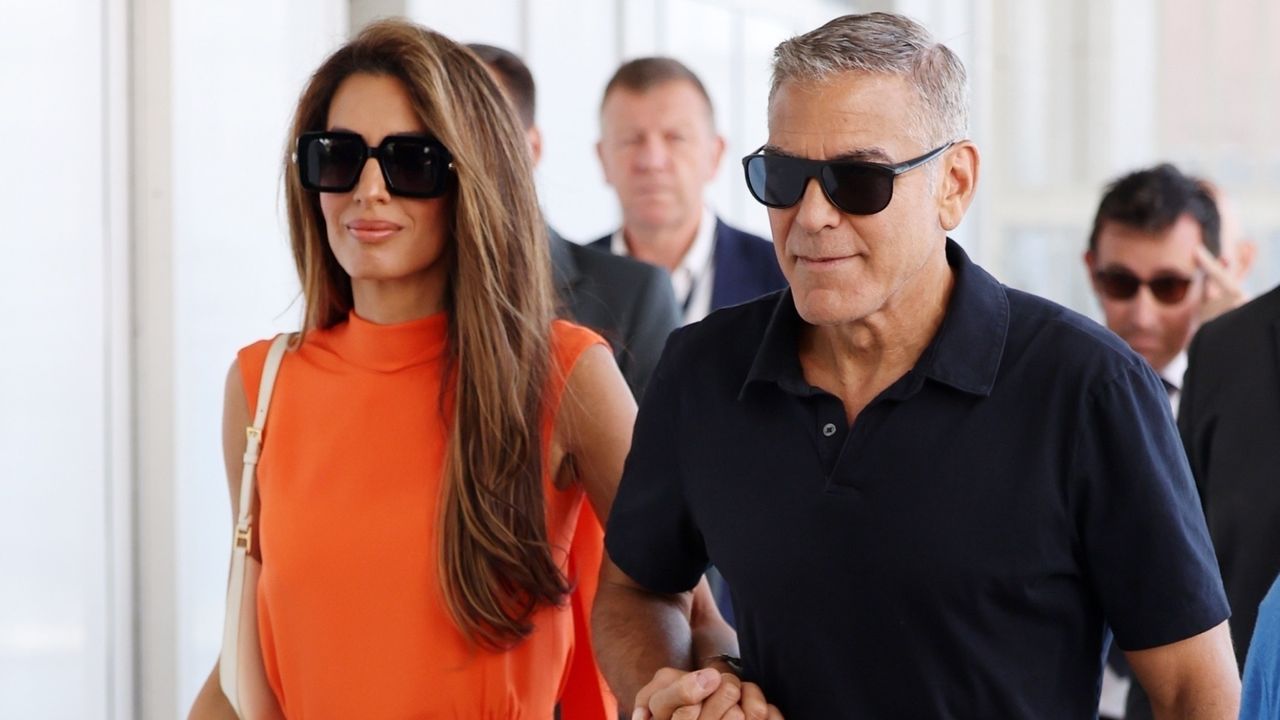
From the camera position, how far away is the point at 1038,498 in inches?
83.4

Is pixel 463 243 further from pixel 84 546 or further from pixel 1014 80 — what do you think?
pixel 1014 80

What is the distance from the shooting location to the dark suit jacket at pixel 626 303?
3879 millimetres

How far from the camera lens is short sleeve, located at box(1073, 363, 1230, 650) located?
6.84 feet

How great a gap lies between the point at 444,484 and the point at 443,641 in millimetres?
239

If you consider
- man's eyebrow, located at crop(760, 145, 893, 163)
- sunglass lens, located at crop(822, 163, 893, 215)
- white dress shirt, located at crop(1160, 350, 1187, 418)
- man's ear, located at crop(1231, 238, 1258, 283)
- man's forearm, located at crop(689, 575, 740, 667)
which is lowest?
man's forearm, located at crop(689, 575, 740, 667)

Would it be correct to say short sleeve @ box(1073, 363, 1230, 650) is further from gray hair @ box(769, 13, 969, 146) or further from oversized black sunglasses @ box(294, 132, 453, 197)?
oversized black sunglasses @ box(294, 132, 453, 197)

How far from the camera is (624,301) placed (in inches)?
155

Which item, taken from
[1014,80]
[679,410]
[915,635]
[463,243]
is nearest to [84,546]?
[463,243]

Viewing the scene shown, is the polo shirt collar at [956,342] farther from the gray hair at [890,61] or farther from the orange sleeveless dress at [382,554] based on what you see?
the orange sleeveless dress at [382,554]

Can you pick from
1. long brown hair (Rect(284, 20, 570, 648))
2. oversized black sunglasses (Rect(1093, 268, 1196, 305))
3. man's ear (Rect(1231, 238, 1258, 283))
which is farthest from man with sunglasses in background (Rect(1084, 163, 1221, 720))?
long brown hair (Rect(284, 20, 570, 648))

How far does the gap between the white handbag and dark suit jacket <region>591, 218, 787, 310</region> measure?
2.14m

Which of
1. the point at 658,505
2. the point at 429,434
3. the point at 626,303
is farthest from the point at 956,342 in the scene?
the point at 626,303

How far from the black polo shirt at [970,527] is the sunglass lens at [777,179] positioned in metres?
0.24

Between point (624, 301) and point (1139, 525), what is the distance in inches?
78.0
